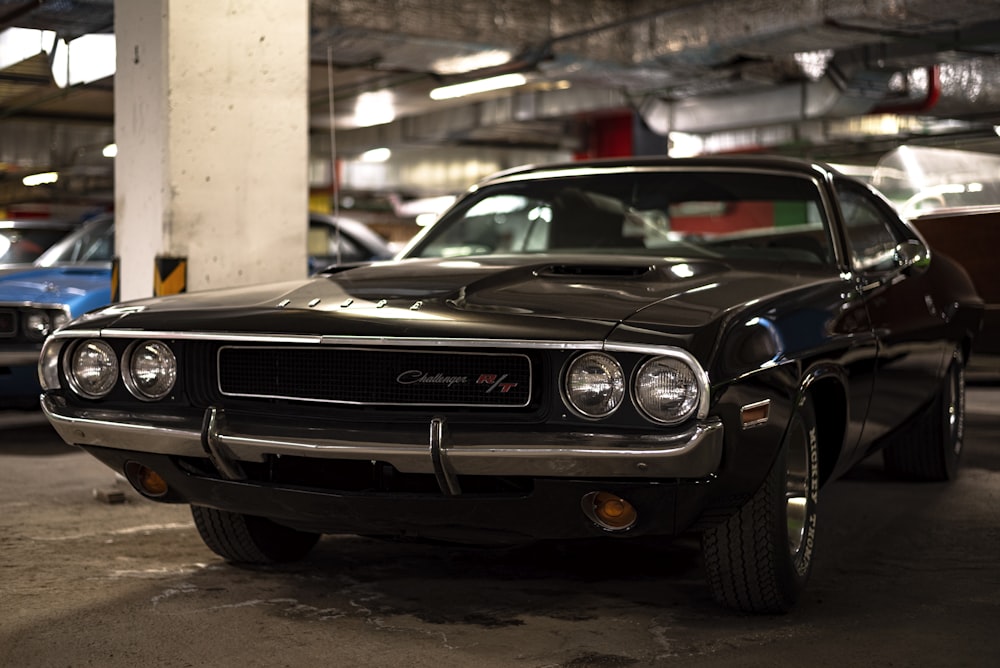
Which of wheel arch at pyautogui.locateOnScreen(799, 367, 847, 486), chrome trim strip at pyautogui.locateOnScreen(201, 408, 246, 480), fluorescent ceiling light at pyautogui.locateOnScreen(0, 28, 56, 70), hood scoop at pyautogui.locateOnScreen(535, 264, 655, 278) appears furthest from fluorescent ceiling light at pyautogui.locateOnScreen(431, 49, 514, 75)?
chrome trim strip at pyautogui.locateOnScreen(201, 408, 246, 480)

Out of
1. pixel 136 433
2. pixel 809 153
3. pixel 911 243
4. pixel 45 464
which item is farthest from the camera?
pixel 809 153

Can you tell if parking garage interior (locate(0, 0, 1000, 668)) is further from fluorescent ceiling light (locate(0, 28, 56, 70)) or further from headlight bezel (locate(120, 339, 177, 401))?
headlight bezel (locate(120, 339, 177, 401))

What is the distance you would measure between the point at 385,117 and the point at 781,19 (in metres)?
11.9

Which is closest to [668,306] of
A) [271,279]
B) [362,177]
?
[271,279]

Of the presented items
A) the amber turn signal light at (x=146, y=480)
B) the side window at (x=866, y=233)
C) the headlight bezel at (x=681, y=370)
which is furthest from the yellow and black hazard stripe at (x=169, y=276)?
the headlight bezel at (x=681, y=370)

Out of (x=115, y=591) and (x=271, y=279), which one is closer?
(x=115, y=591)

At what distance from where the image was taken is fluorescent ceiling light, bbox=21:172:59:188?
26.2 metres

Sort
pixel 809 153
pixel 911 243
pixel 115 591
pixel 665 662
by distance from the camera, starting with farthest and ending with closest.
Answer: pixel 809 153 < pixel 911 243 < pixel 115 591 < pixel 665 662

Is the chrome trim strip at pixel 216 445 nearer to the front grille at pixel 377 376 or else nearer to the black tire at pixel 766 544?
the front grille at pixel 377 376

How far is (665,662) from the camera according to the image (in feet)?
9.73

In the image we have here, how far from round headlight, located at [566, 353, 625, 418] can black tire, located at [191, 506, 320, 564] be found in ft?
4.28

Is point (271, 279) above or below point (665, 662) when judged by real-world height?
above

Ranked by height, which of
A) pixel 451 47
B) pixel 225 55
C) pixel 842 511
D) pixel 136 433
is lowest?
pixel 842 511

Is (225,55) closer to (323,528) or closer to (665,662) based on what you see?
(323,528)
